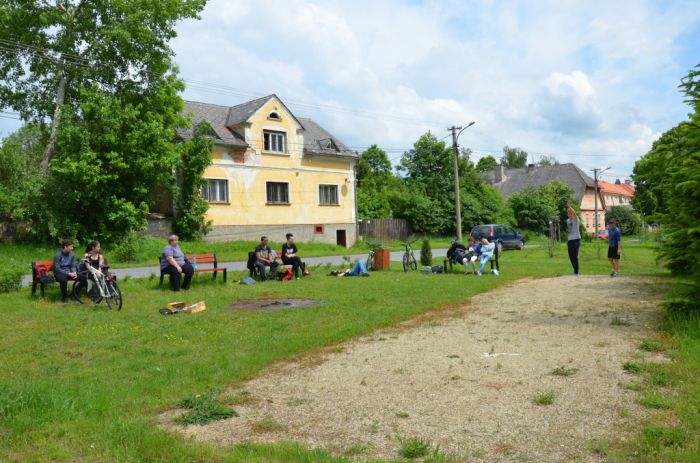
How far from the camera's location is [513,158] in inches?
4060

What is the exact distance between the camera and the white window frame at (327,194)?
36531 millimetres

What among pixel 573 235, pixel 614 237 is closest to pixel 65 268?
pixel 573 235

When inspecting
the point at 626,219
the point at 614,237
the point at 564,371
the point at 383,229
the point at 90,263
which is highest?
the point at 626,219

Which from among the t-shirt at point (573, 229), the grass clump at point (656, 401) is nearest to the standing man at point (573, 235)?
the t-shirt at point (573, 229)

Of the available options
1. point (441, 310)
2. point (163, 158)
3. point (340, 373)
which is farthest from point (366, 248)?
point (340, 373)

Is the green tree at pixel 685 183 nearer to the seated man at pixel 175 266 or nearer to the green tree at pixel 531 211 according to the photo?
the seated man at pixel 175 266

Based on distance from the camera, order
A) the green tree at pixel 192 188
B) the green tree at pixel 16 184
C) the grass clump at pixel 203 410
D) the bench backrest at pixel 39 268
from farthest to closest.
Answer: the green tree at pixel 192 188 < the green tree at pixel 16 184 < the bench backrest at pixel 39 268 < the grass clump at pixel 203 410

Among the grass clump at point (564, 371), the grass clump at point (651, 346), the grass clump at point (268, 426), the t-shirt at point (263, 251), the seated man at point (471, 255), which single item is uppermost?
the t-shirt at point (263, 251)

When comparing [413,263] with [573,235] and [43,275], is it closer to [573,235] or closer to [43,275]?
[573,235]

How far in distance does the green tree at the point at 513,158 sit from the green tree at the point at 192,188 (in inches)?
3154

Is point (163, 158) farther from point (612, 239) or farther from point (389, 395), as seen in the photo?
point (389, 395)

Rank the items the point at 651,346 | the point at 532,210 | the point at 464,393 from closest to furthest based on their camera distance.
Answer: the point at 464,393
the point at 651,346
the point at 532,210

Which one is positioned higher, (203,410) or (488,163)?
(488,163)

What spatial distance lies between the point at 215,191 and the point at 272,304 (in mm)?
21985
